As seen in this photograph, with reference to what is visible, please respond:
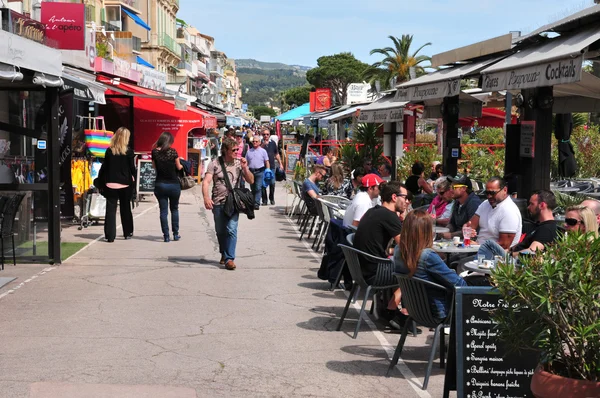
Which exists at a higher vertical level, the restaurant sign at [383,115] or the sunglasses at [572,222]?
the restaurant sign at [383,115]

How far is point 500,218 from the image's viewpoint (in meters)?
9.61

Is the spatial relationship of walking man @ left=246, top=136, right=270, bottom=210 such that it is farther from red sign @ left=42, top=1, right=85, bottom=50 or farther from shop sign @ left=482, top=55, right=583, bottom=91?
shop sign @ left=482, top=55, right=583, bottom=91

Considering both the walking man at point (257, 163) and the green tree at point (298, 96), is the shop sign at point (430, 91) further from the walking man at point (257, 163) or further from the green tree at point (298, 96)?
the green tree at point (298, 96)

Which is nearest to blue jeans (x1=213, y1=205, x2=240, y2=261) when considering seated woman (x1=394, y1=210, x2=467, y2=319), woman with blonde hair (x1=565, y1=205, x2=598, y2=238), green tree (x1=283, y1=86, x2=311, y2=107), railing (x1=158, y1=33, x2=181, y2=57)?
seated woman (x1=394, y1=210, x2=467, y2=319)

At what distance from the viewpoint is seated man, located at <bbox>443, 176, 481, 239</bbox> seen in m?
11.1

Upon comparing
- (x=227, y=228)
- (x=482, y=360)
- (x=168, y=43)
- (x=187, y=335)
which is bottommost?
(x=187, y=335)

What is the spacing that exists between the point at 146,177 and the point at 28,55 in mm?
12236

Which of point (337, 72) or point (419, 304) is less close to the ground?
point (337, 72)

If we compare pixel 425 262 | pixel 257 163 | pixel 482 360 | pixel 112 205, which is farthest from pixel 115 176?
pixel 482 360

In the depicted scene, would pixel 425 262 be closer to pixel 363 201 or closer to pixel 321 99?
pixel 363 201

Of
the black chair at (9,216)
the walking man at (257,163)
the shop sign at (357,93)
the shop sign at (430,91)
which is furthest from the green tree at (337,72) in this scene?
the black chair at (9,216)

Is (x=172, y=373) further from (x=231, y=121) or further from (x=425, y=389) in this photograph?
(x=231, y=121)

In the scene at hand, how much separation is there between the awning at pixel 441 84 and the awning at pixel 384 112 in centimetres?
260

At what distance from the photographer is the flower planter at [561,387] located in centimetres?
440
